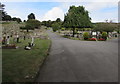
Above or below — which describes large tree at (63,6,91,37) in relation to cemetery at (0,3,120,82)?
above

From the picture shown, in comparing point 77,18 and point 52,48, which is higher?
point 77,18

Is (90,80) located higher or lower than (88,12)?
lower

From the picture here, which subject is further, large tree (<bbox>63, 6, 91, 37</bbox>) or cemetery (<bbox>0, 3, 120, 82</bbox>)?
large tree (<bbox>63, 6, 91, 37</bbox>)

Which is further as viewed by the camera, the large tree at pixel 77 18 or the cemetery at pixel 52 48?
the large tree at pixel 77 18

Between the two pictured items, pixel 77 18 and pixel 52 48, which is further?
pixel 77 18

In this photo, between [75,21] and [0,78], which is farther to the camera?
[75,21]

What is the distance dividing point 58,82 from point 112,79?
2.40 meters

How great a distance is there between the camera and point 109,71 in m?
6.49

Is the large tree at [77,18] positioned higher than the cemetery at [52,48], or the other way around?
the large tree at [77,18]

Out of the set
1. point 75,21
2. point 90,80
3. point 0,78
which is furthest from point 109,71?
point 75,21

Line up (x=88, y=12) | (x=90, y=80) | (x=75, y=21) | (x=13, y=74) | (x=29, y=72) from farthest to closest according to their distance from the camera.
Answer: (x=88, y=12) → (x=75, y=21) → (x=29, y=72) → (x=13, y=74) → (x=90, y=80)

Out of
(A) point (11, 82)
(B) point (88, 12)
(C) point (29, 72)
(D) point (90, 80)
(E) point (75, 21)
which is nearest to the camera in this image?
(A) point (11, 82)

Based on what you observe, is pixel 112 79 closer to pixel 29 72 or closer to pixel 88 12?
pixel 29 72

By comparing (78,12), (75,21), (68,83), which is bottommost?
(68,83)
